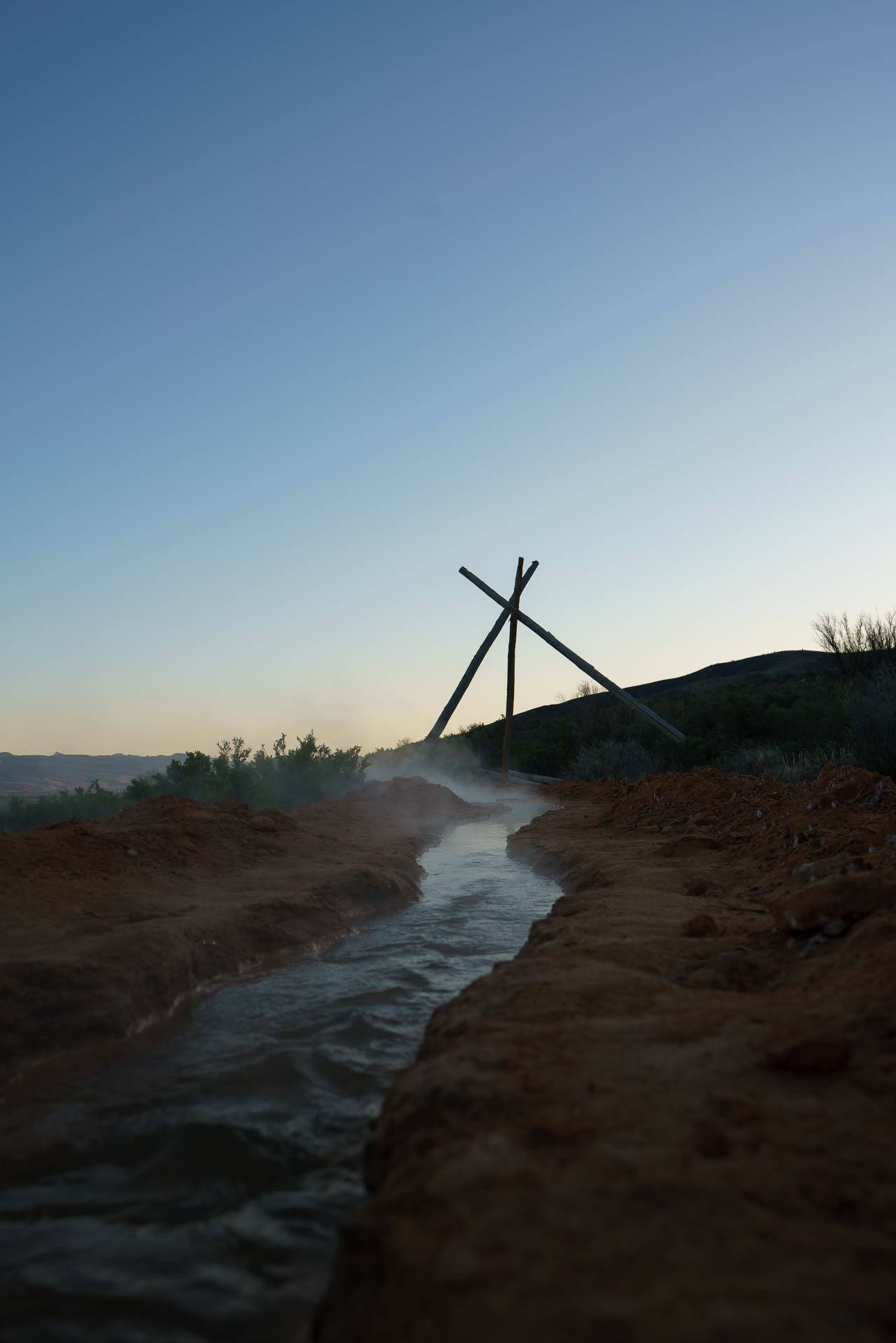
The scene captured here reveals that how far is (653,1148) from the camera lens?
1.85 meters

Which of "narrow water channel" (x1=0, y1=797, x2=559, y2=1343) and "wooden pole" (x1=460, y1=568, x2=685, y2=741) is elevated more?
"wooden pole" (x1=460, y1=568, x2=685, y2=741)

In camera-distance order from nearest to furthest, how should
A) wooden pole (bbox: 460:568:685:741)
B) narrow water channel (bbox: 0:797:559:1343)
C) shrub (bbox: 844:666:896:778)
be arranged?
narrow water channel (bbox: 0:797:559:1343) < shrub (bbox: 844:666:896:778) < wooden pole (bbox: 460:568:685:741)

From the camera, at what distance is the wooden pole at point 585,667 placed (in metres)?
20.2

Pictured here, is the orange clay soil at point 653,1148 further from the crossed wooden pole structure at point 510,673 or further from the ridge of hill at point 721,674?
the ridge of hill at point 721,674

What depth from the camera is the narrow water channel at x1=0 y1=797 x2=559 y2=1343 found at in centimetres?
185

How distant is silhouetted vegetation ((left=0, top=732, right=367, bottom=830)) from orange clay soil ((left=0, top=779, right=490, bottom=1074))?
4.92 m

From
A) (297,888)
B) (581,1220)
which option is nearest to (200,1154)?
(581,1220)

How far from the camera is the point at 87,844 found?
6840 mm

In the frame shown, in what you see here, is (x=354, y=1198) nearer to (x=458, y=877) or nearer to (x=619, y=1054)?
(x=619, y=1054)

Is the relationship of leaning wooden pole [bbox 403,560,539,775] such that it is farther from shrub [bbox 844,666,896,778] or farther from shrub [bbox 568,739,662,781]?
shrub [bbox 844,666,896,778]

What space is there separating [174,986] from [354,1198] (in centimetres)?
248

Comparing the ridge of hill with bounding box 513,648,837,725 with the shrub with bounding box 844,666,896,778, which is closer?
the shrub with bounding box 844,666,896,778

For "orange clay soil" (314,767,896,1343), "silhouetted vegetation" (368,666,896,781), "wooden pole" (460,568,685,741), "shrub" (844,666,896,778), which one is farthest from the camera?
"wooden pole" (460,568,685,741)

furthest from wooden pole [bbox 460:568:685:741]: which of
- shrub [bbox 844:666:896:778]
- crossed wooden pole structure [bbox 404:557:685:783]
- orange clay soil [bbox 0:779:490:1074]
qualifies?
orange clay soil [bbox 0:779:490:1074]
